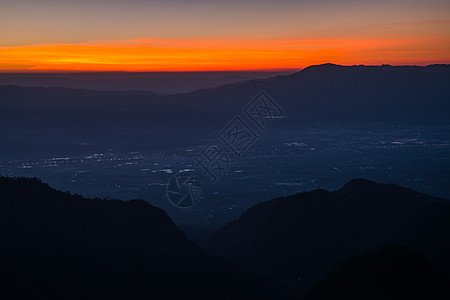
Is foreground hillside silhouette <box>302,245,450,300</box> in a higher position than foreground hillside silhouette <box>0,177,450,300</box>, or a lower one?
higher

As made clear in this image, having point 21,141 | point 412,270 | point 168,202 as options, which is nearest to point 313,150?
point 168,202

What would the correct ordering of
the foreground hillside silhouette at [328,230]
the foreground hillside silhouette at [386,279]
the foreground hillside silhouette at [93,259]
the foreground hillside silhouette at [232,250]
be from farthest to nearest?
the foreground hillside silhouette at [328,230] → the foreground hillside silhouette at [93,259] → the foreground hillside silhouette at [232,250] → the foreground hillside silhouette at [386,279]

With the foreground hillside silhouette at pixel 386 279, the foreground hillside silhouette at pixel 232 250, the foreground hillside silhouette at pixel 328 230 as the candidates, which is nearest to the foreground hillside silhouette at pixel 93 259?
the foreground hillside silhouette at pixel 232 250

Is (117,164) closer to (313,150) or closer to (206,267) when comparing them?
(313,150)

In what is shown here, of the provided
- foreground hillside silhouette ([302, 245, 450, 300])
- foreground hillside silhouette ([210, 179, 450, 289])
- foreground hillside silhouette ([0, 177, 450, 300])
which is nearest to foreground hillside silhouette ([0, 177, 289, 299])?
foreground hillside silhouette ([0, 177, 450, 300])

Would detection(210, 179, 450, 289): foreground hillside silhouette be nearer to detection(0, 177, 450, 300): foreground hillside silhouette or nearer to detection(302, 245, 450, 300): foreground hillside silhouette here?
detection(0, 177, 450, 300): foreground hillside silhouette

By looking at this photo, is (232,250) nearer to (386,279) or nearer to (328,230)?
(328,230)

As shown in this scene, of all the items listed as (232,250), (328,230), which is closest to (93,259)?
(232,250)

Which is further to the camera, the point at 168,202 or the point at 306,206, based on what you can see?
the point at 168,202

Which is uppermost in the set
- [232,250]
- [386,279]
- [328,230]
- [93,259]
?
[386,279]

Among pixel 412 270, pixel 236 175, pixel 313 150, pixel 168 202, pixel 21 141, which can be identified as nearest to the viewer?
pixel 412 270

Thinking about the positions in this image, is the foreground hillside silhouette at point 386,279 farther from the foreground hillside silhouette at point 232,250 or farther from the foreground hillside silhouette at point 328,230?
the foreground hillside silhouette at point 328,230
